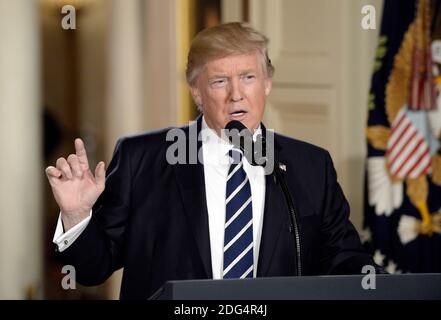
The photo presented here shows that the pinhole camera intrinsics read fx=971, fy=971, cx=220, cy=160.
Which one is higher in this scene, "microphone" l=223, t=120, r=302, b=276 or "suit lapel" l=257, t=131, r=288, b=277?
"microphone" l=223, t=120, r=302, b=276

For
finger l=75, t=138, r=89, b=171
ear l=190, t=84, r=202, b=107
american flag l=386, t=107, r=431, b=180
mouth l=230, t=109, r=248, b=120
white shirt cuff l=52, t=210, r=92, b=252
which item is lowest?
american flag l=386, t=107, r=431, b=180

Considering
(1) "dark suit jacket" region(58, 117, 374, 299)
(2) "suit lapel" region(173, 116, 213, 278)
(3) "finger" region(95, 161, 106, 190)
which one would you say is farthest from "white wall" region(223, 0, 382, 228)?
(3) "finger" region(95, 161, 106, 190)

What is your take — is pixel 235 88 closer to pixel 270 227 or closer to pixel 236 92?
pixel 236 92

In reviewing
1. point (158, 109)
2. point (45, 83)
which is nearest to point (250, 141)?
point (158, 109)

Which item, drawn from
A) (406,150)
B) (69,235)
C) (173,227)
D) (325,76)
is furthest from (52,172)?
(325,76)

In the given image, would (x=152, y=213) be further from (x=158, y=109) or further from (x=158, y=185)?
(x=158, y=109)

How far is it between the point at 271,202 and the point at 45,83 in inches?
161

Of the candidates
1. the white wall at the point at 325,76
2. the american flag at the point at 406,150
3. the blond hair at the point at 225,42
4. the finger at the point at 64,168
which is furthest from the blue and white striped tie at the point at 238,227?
the white wall at the point at 325,76

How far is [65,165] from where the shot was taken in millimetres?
1906

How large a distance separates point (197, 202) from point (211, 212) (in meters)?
0.04

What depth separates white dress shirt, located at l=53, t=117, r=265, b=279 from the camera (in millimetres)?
2037

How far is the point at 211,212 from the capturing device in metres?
2.07

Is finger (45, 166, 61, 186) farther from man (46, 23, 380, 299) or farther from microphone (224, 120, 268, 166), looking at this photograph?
microphone (224, 120, 268, 166)

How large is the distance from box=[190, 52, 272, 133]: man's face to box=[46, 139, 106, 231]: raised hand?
0.30 meters
